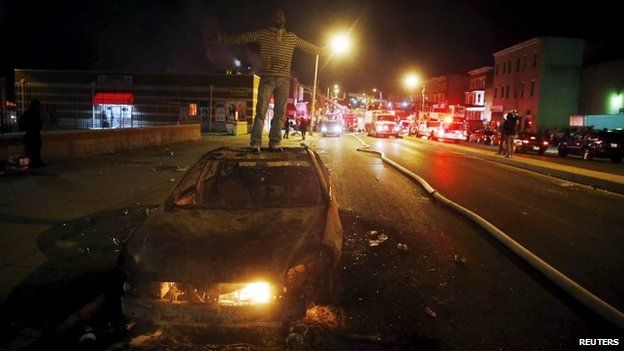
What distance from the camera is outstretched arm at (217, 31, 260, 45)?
8.02 m

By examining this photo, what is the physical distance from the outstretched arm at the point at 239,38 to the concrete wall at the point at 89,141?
24.4 ft

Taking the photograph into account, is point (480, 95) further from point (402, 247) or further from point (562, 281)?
point (562, 281)

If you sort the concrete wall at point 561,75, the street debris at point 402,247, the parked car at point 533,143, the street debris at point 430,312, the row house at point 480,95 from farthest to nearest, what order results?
the row house at point 480,95 → the concrete wall at point 561,75 → the parked car at point 533,143 → the street debris at point 402,247 → the street debris at point 430,312

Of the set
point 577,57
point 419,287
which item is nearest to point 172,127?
point 419,287

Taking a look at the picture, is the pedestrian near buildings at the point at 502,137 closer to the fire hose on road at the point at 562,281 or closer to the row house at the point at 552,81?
the fire hose on road at the point at 562,281

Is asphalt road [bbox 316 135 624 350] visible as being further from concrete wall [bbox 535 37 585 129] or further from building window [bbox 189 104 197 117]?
concrete wall [bbox 535 37 585 129]

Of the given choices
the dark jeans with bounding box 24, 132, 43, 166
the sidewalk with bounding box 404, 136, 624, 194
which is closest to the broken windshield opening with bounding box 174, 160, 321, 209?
the dark jeans with bounding box 24, 132, 43, 166

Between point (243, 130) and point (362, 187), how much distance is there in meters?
30.9

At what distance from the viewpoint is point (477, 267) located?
5.93 metres

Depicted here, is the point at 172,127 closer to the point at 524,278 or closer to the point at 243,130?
the point at 243,130

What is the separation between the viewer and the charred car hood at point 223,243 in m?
3.79

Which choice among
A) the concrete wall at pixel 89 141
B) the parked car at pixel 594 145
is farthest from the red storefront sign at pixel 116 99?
the parked car at pixel 594 145

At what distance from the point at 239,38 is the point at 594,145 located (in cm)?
2490

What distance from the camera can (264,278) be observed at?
12.3 ft
